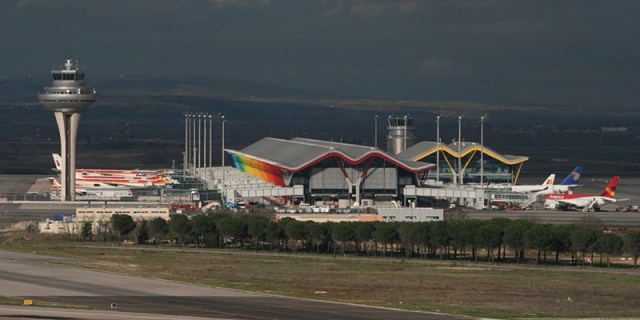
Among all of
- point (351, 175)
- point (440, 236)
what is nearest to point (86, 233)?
point (440, 236)

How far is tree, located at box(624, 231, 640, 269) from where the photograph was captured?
112 metres

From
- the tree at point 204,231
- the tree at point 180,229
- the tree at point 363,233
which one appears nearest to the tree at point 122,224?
the tree at point 180,229

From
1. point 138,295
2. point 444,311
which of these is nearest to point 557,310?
point 444,311

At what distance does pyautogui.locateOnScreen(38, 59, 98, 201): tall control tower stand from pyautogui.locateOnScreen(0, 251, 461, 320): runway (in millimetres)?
74369

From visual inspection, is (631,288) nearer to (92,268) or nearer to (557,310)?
(557,310)

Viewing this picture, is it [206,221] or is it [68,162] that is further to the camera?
[68,162]

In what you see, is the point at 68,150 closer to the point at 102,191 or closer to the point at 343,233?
the point at 102,191

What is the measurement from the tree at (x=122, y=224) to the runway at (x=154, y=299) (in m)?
31.0

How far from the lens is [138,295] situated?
87.2 m

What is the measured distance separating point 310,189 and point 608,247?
A: 7051 cm

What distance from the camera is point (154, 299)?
85250 millimetres

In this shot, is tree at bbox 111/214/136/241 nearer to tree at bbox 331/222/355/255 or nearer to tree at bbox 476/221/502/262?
tree at bbox 331/222/355/255

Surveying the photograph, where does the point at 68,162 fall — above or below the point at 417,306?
above

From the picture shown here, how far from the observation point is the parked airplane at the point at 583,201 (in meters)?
170
